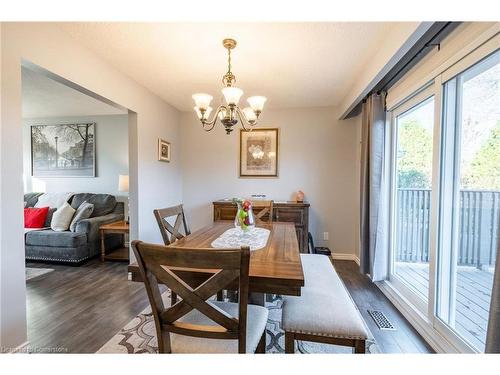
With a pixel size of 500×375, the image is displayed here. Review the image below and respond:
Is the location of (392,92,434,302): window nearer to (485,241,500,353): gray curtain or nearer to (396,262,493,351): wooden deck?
(396,262,493,351): wooden deck

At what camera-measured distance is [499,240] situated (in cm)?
100

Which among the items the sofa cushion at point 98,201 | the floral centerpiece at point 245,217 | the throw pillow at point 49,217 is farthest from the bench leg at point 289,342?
the throw pillow at point 49,217

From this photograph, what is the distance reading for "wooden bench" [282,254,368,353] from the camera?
1111 mm

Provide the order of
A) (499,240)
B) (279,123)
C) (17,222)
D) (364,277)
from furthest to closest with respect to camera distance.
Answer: (279,123)
(364,277)
(17,222)
(499,240)

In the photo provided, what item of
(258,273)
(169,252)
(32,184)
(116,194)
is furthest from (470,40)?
(32,184)

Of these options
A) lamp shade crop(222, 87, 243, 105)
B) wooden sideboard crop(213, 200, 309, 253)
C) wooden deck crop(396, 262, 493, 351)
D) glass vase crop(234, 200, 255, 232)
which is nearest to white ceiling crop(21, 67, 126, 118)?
lamp shade crop(222, 87, 243, 105)

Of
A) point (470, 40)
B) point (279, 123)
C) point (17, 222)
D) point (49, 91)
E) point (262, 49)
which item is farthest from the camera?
point (279, 123)

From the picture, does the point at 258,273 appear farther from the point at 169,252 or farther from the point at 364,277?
the point at 364,277

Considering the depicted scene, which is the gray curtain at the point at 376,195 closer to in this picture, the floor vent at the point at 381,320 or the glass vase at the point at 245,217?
the floor vent at the point at 381,320

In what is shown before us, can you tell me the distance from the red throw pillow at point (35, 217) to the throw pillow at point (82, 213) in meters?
0.53

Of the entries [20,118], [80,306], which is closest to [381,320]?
[80,306]

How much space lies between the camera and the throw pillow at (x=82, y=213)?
10.7 ft

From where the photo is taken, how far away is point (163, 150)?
3.31 meters
